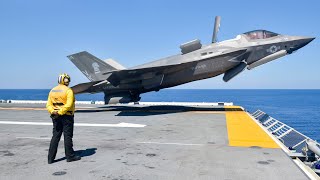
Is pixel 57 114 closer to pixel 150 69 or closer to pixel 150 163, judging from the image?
pixel 150 163

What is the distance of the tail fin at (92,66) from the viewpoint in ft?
72.9

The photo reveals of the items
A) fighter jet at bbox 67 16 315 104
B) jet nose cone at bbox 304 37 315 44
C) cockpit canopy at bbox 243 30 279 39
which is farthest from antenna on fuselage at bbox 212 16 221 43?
jet nose cone at bbox 304 37 315 44

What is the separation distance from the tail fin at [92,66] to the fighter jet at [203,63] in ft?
2.99

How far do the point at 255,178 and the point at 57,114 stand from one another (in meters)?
4.73

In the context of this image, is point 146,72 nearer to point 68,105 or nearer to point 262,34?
Result: point 262,34

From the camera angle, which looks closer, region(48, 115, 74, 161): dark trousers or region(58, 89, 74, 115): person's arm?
region(58, 89, 74, 115): person's arm

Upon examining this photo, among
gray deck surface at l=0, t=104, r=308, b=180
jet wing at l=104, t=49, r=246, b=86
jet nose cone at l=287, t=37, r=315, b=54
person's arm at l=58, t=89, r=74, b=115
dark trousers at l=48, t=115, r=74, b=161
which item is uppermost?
jet nose cone at l=287, t=37, r=315, b=54

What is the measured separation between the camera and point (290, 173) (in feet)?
19.4

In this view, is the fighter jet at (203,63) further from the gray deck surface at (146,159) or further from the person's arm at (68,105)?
the person's arm at (68,105)

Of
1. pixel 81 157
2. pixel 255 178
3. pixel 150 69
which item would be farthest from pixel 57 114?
pixel 150 69

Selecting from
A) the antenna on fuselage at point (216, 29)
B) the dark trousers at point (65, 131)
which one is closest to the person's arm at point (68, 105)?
the dark trousers at point (65, 131)

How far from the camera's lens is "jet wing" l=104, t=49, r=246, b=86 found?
19.0 metres

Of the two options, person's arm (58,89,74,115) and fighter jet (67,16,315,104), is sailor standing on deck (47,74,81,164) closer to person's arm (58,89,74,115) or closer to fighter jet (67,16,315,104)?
person's arm (58,89,74,115)

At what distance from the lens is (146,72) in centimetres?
2000
